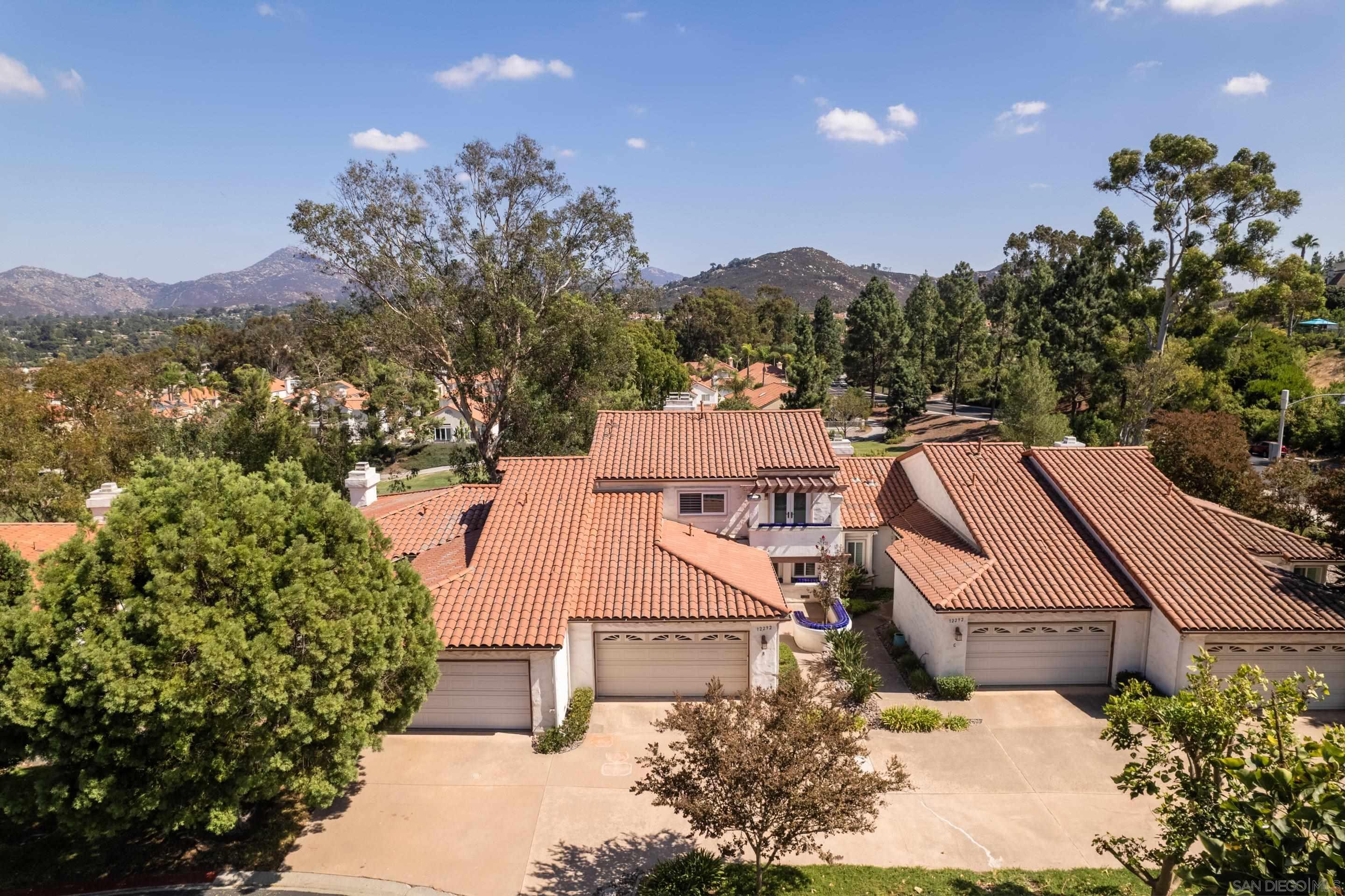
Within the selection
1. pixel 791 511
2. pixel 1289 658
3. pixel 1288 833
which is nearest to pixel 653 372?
pixel 791 511

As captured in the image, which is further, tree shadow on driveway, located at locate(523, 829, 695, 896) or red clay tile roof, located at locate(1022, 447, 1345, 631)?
red clay tile roof, located at locate(1022, 447, 1345, 631)

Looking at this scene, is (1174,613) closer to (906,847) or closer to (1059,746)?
(1059,746)

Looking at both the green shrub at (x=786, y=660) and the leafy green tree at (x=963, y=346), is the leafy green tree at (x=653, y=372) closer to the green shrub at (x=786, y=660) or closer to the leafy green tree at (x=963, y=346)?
the leafy green tree at (x=963, y=346)

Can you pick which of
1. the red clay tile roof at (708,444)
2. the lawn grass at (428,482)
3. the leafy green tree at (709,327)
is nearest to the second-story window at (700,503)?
the red clay tile roof at (708,444)

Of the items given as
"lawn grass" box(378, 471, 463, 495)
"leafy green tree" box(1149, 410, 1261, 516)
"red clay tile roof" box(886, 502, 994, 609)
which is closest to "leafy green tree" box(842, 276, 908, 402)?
"lawn grass" box(378, 471, 463, 495)

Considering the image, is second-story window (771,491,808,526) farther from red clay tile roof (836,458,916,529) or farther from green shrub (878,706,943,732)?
green shrub (878,706,943,732)

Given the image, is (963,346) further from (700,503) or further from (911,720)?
(911,720)
